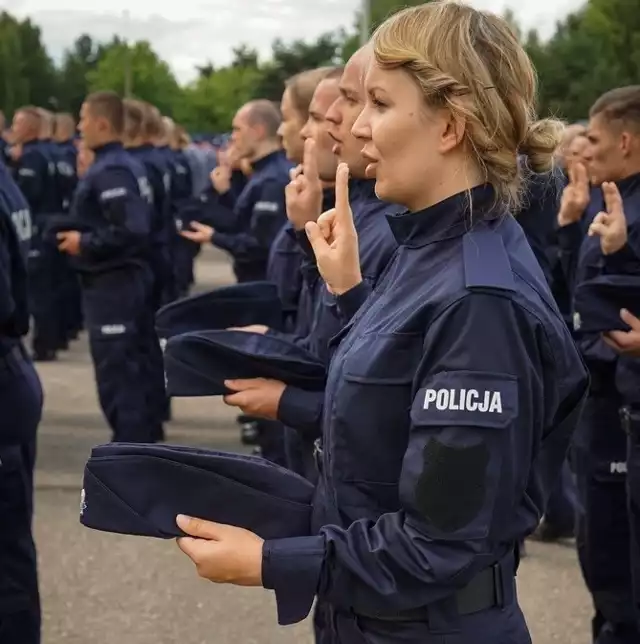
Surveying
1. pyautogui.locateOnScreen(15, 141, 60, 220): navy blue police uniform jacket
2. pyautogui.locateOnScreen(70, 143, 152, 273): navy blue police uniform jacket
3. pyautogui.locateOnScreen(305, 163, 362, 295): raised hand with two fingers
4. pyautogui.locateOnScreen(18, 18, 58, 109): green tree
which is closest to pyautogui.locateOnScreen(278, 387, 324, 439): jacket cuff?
pyautogui.locateOnScreen(305, 163, 362, 295): raised hand with two fingers

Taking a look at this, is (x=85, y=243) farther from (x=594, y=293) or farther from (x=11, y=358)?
(x=594, y=293)

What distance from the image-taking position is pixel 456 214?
1963 millimetres

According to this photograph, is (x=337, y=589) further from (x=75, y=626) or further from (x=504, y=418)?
(x=75, y=626)

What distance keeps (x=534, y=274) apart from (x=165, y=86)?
232 ft

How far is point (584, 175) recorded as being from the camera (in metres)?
5.57

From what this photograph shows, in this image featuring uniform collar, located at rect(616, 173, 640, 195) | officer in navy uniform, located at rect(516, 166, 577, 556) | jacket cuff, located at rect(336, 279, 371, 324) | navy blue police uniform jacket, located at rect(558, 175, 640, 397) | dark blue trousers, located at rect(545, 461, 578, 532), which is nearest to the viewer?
jacket cuff, located at rect(336, 279, 371, 324)

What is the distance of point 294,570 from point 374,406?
0.28m

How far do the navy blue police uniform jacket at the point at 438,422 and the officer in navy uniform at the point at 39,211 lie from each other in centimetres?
911

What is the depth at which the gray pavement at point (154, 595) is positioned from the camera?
4.74m

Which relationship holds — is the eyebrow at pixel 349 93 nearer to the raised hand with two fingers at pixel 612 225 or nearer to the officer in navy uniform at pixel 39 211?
the raised hand with two fingers at pixel 612 225

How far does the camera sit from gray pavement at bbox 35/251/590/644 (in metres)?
4.74

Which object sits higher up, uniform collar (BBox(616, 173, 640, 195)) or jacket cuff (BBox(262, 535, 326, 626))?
uniform collar (BBox(616, 173, 640, 195))

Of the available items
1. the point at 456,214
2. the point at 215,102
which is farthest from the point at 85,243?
the point at 215,102

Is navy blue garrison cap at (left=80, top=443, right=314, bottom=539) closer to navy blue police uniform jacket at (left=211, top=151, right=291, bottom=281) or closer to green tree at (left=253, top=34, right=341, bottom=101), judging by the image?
Answer: navy blue police uniform jacket at (left=211, top=151, right=291, bottom=281)
